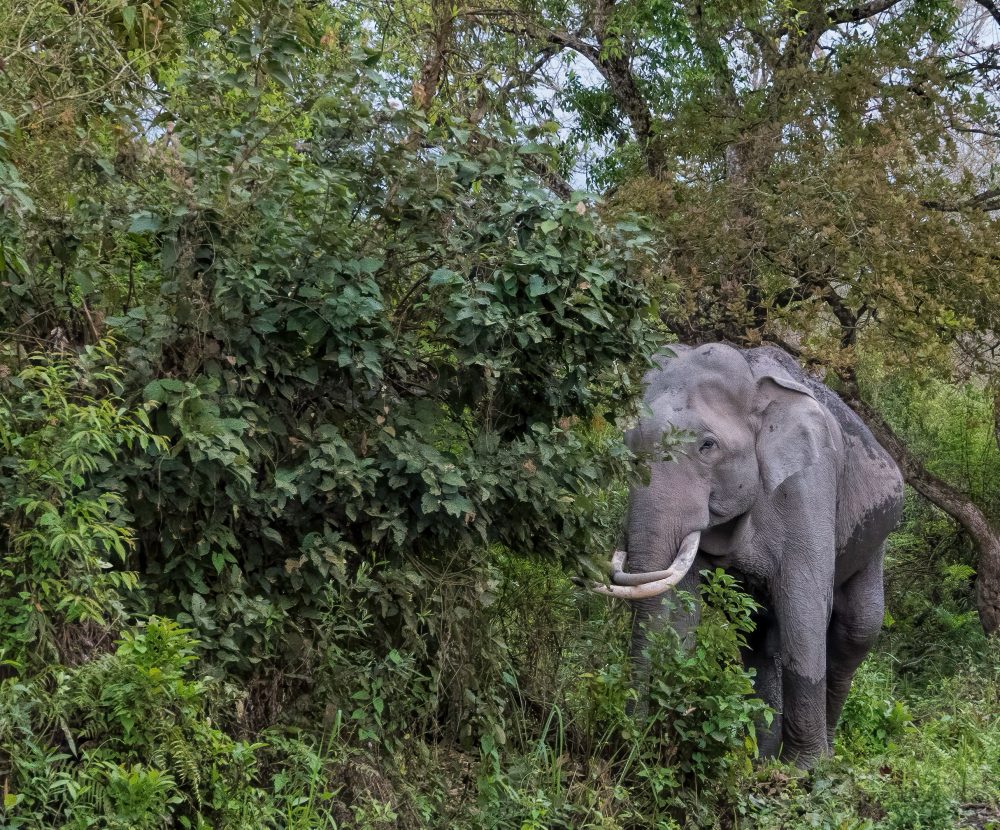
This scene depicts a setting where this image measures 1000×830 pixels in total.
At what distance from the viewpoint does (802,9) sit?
448 inches

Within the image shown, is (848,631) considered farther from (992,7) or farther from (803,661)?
(992,7)

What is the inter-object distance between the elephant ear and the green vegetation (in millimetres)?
1499

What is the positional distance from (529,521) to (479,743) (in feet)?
3.53

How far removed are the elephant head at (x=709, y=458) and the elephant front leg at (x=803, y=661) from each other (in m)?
0.40

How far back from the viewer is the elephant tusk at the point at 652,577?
7.02 m

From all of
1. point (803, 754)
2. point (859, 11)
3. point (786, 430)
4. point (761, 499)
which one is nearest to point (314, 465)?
point (761, 499)

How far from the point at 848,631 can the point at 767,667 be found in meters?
0.87

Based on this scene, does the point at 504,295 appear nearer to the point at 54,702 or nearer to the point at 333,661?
the point at 333,661

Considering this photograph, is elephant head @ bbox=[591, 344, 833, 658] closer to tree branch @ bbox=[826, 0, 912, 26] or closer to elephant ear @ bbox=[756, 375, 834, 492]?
elephant ear @ bbox=[756, 375, 834, 492]

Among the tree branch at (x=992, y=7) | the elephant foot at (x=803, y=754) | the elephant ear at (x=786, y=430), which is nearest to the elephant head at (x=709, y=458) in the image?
the elephant ear at (x=786, y=430)

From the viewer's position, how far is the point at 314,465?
17.5 ft

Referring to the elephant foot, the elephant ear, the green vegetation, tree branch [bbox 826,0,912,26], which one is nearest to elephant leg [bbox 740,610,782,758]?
the elephant foot

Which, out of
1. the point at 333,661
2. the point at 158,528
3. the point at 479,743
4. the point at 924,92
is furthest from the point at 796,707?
the point at 924,92

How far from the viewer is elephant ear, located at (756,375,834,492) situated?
8070mm
